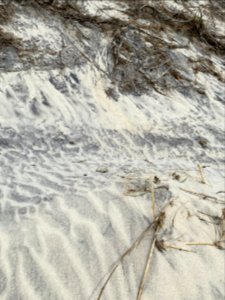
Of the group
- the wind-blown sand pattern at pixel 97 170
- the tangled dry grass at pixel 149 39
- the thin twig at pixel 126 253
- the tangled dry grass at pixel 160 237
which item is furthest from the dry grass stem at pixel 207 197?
the tangled dry grass at pixel 149 39

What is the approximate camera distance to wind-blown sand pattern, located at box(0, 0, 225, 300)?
2.16m

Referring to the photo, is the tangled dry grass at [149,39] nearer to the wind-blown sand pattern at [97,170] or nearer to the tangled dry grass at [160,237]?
the wind-blown sand pattern at [97,170]

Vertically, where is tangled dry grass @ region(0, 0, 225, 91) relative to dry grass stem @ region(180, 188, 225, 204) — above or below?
above

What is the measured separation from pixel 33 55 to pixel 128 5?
73.5 inches

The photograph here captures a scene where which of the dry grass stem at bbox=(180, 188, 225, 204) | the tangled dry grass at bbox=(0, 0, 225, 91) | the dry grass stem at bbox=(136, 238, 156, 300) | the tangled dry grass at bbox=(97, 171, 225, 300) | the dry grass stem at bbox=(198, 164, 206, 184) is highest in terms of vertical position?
the tangled dry grass at bbox=(0, 0, 225, 91)

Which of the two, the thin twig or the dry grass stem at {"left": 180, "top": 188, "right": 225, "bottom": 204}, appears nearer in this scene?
the thin twig

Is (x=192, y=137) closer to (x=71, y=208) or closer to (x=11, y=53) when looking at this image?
(x=71, y=208)

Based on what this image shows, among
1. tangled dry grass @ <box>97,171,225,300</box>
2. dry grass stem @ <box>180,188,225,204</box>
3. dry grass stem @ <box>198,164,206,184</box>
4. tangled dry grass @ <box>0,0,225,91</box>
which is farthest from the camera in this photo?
tangled dry grass @ <box>0,0,225,91</box>

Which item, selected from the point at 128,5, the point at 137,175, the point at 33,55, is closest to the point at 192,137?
the point at 137,175

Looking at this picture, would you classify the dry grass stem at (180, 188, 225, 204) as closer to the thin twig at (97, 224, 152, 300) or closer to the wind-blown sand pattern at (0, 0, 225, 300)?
the wind-blown sand pattern at (0, 0, 225, 300)

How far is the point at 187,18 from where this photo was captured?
5344 mm

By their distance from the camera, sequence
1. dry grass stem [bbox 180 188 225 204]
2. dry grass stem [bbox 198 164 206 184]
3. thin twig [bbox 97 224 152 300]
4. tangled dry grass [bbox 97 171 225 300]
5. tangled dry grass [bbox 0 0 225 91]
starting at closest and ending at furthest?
thin twig [bbox 97 224 152 300] → tangled dry grass [bbox 97 171 225 300] → dry grass stem [bbox 180 188 225 204] → dry grass stem [bbox 198 164 206 184] → tangled dry grass [bbox 0 0 225 91]

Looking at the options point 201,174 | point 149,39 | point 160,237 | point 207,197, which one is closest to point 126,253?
point 160,237

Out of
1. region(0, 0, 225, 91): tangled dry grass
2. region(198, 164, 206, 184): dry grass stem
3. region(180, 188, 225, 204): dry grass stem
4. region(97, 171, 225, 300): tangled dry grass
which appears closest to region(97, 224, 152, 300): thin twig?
region(97, 171, 225, 300): tangled dry grass
